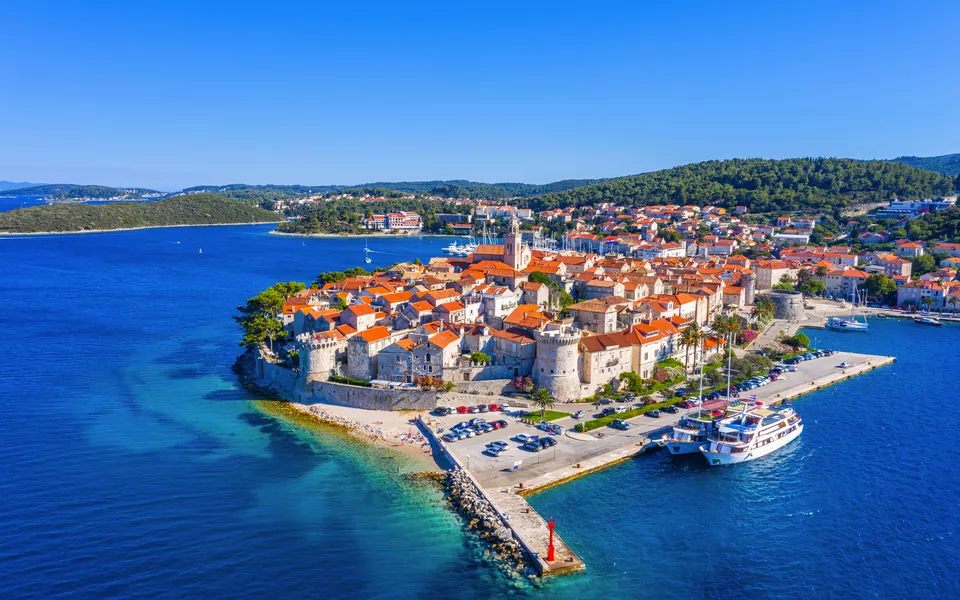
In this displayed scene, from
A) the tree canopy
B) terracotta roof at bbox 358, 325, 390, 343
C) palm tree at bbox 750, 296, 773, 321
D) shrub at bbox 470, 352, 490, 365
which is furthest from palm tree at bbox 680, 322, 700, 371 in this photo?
the tree canopy

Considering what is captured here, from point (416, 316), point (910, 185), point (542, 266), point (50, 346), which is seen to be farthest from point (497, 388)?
A: point (910, 185)

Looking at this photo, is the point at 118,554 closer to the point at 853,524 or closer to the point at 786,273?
the point at 853,524

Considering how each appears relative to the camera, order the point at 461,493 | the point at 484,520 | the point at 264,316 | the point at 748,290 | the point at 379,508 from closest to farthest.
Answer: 1. the point at 484,520
2. the point at 379,508
3. the point at 461,493
4. the point at 264,316
5. the point at 748,290

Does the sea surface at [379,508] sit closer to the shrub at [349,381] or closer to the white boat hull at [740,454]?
the white boat hull at [740,454]

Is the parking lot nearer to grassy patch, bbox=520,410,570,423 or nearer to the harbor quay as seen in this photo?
the harbor quay

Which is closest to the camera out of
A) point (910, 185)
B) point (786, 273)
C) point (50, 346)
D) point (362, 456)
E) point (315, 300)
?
point (362, 456)

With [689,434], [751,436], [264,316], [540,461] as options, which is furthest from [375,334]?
[751,436]

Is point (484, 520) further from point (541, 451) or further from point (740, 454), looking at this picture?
point (740, 454)
